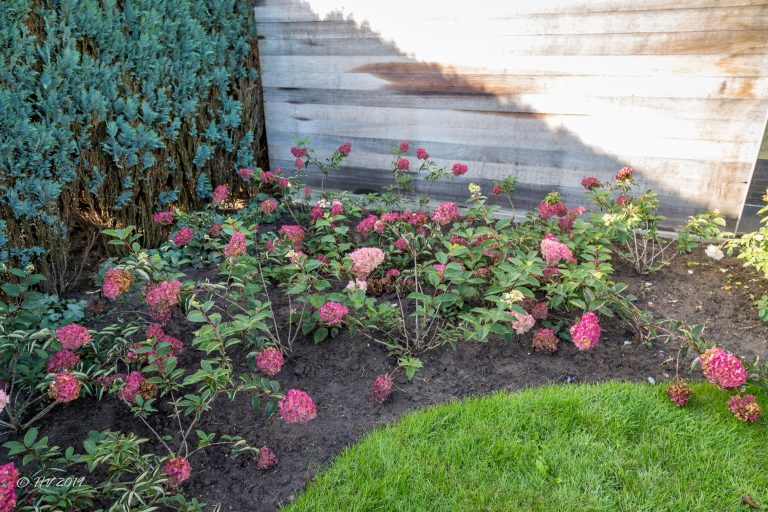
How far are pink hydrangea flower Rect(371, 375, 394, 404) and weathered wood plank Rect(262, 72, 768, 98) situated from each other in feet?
7.90

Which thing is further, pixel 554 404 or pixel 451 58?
pixel 451 58

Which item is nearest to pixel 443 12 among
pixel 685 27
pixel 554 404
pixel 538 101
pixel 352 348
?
pixel 538 101

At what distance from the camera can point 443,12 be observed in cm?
368

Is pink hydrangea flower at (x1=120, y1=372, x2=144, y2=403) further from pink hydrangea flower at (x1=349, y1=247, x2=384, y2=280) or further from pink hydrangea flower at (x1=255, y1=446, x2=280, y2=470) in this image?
pink hydrangea flower at (x1=349, y1=247, x2=384, y2=280)

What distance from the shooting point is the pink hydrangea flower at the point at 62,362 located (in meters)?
1.90

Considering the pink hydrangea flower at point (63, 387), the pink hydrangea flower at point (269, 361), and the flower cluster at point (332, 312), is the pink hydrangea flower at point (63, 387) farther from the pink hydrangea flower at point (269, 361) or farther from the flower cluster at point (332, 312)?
the flower cluster at point (332, 312)

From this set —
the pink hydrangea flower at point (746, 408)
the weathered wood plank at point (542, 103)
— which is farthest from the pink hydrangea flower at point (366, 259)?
the weathered wood plank at point (542, 103)

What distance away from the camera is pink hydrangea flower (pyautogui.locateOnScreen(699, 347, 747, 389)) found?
1.93 metres

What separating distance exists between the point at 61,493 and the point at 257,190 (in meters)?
3.16

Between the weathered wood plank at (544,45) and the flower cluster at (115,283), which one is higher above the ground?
the weathered wood plank at (544,45)

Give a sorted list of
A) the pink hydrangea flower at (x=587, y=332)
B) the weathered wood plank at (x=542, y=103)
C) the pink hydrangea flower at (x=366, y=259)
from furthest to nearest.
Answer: the weathered wood plank at (x=542, y=103) → the pink hydrangea flower at (x=366, y=259) → the pink hydrangea flower at (x=587, y=332)

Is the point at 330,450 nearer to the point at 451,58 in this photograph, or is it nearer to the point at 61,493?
the point at 61,493

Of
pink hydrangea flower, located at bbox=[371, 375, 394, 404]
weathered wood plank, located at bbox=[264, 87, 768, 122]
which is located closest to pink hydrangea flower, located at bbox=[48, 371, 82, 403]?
pink hydrangea flower, located at bbox=[371, 375, 394, 404]

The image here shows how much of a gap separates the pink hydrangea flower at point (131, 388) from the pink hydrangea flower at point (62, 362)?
22 centimetres
